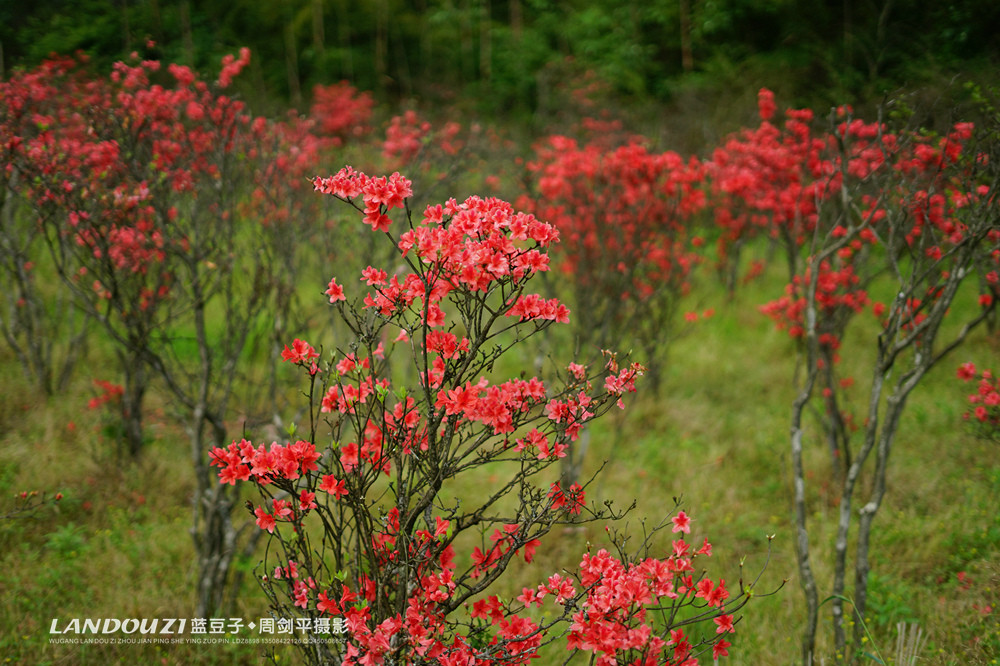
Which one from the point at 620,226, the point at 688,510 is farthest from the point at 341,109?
the point at 688,510

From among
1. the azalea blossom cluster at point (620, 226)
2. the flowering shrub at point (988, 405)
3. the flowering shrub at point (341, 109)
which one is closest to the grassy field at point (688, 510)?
the flowering shrub at point (988, 405)

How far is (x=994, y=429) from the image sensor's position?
12.1 ft

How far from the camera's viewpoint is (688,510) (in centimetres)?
443

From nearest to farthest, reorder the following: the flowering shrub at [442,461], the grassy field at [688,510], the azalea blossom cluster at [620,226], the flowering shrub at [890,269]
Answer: the flowering shrub at [442,461] → the flowering shrub at [890,269] → the grassy field at [688,510] → the azalea blossom cluster at [620,226]

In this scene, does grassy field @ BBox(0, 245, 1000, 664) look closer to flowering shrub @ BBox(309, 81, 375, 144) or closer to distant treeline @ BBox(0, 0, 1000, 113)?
distant treeline @ BBox(0, 0, 1000, 113)

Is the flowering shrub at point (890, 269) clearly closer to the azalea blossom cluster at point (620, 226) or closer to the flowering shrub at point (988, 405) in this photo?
the flowering shrub at point (988, 405)

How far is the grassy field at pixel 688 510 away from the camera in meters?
3.23

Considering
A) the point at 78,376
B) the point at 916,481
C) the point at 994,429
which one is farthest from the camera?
the point at 78,376

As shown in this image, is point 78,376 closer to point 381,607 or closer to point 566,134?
point 381,607

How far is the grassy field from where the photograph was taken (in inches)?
127

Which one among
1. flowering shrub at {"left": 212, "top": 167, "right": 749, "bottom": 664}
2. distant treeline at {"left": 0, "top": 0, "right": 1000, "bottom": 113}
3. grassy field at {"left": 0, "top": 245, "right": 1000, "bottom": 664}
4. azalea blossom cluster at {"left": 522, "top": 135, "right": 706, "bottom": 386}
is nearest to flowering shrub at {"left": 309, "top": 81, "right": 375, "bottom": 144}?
distant treeline at {"left": 0, "top": 0, "right": 1000, "bottom": 113}

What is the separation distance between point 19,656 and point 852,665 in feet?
13.6

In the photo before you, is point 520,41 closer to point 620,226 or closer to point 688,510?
point 620,226

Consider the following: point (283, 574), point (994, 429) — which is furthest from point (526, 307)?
point (994, 429)
